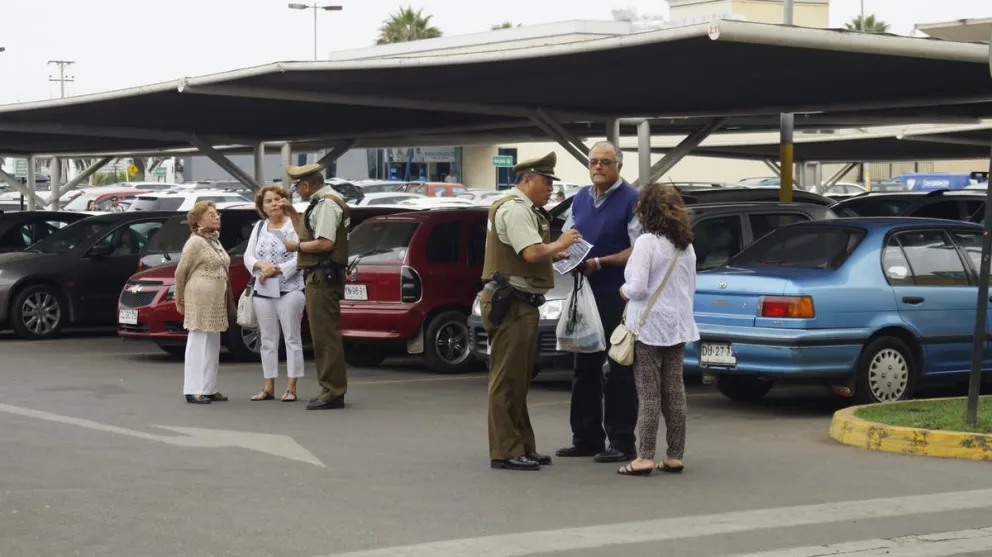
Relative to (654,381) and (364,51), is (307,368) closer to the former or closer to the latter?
(654,381)

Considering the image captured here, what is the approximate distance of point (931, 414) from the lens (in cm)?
1091

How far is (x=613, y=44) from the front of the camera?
1324 centimetres

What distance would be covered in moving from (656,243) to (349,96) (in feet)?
33.3

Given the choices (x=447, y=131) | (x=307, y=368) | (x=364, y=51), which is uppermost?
(x=364, y=51)

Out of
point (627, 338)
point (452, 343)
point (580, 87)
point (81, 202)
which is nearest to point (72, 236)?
point (452, 343)

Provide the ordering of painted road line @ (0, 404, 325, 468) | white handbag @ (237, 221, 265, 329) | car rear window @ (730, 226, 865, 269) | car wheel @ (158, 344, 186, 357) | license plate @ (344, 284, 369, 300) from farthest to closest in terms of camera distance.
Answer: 1. car wheel @ (158, 344, 186, 357)
2. license plate @ (344, 284, 369, 300)
3. white handbag @ (237, 221, 265, 329)
4. car rear window @ (730, 226, 865, 269)
5. painted road line @ (0, 404, 325, 468)

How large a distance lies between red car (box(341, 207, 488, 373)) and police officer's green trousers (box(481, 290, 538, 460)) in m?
6.04

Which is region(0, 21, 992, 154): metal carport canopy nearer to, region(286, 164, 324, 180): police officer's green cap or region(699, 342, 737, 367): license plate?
region(699, 342, 737, 367): license plate

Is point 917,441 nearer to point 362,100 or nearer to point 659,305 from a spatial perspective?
point 659,305

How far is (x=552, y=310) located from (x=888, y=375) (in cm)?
318

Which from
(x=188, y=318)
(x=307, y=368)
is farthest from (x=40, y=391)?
(x=307, y=368)

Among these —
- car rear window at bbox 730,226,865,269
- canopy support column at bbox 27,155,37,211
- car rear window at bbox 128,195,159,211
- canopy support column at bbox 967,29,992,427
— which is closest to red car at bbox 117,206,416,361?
car rear window at bbox 730,226,865,269

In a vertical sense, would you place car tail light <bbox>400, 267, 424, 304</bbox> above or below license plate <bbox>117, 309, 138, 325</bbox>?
above

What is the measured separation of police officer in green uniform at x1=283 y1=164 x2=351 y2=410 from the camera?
40.6 feet
